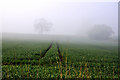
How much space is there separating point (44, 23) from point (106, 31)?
7485 cm

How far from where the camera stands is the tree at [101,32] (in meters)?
89.7

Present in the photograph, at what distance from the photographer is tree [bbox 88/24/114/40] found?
294ft

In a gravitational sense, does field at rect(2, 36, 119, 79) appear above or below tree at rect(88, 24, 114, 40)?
below

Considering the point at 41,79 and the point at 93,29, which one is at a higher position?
the point at 93,29

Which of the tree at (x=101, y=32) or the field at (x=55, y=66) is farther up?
the tree at (x=101, y=32)

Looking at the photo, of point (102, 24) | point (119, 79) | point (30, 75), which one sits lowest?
point (119, 79)

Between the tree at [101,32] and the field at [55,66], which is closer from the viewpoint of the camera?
the field at [55,66]

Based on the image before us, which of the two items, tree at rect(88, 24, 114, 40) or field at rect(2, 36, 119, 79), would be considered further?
tree at rect(88, 24, 114, 40)

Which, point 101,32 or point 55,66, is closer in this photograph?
point 55,66

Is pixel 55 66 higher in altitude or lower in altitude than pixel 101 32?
lower

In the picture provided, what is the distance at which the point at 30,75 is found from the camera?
11.1 m

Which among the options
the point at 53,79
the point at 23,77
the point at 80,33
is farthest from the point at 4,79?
the point at 80,33

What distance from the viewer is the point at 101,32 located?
90312mm

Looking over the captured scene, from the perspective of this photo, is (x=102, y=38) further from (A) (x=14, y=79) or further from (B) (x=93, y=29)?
(A) (x=14, y=79)
